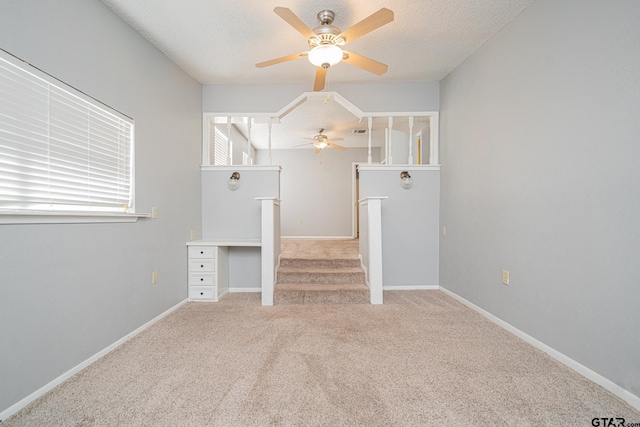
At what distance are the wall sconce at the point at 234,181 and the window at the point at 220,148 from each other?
21.2 inches

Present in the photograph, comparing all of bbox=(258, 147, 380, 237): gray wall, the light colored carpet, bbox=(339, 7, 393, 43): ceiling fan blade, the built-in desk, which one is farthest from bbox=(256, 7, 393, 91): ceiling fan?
bbox=(258, 147, 380, 237): gray wall

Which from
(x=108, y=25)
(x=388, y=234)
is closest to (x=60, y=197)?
(x=108, y=25)

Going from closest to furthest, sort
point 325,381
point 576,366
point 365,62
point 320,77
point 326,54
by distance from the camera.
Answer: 1. point 325,381
2. point 576,366
3. point 326,54
4. point 365,62
5. point 320,77

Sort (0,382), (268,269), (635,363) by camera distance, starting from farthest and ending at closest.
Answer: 1. (268,269)
2. (635,363)
3. (0,382)

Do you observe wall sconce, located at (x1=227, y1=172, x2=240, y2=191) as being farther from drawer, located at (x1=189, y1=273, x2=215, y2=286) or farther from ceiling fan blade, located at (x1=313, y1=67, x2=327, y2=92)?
ceiling fan blade, located at (x1=313, y1=67, x2=327, y2=92)

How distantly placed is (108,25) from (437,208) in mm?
3928

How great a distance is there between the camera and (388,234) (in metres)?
4.00

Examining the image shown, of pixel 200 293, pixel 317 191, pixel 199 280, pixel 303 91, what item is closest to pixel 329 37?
Answer: pixel 303 91

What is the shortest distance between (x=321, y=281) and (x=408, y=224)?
4.60 ft

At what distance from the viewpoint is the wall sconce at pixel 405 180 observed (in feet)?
12.9

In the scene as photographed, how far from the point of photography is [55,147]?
1849 millimetres

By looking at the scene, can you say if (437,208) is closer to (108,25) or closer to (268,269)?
(268,269)

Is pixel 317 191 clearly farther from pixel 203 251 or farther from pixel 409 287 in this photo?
pixel 203 251

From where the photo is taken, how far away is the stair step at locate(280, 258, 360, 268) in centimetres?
402
